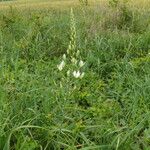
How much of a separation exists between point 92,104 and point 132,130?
1.26 m

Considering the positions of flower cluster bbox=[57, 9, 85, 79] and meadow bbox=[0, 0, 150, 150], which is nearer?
meadow bbox=[0, 0, 150, 150]

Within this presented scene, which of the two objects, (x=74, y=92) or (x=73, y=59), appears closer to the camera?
(x=73, y=59)

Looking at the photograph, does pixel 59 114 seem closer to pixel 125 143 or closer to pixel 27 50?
pixel 125 143

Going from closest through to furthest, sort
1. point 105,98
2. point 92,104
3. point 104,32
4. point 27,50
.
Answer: point 92,104, point 105,98, point 27,50, point 104,32

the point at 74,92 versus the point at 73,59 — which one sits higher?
the point at 73,59

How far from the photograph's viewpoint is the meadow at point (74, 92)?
390 centimetres

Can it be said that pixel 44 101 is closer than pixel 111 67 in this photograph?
Yes

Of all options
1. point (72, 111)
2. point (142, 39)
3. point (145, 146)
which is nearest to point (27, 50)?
point (142, 39)

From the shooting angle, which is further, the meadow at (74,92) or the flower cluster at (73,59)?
the flower cluster at (73,59)

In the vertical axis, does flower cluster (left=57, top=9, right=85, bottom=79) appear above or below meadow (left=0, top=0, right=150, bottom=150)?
above

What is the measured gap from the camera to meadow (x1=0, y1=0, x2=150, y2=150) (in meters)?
3.90

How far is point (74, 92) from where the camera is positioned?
4945 millimetres

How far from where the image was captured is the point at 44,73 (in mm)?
5969

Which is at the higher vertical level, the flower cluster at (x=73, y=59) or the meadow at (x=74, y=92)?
the flower cluster at (x=73, y=59)
